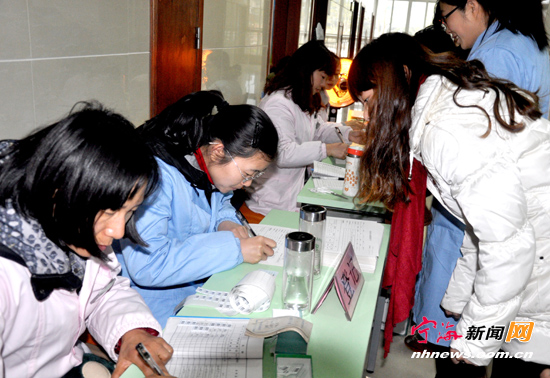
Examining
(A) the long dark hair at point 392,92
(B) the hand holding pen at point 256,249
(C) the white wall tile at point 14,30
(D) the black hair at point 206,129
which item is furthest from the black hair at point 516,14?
(C) the white wall tile at point 14,30

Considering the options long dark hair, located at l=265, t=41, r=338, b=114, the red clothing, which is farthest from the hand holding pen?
long dark hair, located at l=265, t=41, r=338, b=114

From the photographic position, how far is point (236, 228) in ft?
5.29

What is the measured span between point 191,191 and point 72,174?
675mm

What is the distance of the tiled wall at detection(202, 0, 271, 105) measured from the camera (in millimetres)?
2947

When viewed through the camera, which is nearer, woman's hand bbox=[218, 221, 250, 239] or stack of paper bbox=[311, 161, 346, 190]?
woman's hand bbox=[218, 221, 250, 239]

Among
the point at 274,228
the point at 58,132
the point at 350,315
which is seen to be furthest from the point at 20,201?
the point at 274,228

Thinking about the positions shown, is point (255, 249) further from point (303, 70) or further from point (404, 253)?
point (303, 70)

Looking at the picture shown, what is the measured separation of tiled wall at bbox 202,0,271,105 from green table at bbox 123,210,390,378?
186 cm

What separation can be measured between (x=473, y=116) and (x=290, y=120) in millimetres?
1736

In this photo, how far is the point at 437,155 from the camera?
1109 millimetres

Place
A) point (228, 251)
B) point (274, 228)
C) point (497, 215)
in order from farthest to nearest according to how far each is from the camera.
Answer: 1. point (274, 228)
2. point (228, 251)
3. point (497, 215)

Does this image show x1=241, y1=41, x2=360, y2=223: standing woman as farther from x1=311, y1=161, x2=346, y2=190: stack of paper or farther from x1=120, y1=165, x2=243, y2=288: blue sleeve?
x1=120, y1=165, x2=243, y2=288: blue sleeve

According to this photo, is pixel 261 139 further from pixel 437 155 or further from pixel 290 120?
pixel 290 120

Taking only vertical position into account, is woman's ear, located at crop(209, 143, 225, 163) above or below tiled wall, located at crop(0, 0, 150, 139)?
below
